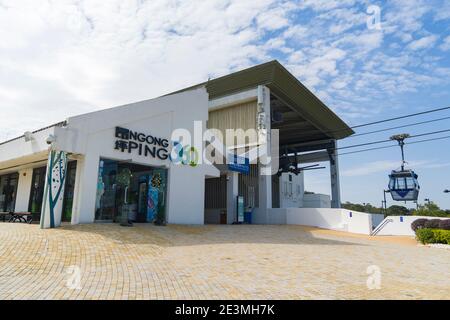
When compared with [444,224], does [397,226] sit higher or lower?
lower

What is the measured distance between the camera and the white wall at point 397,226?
2052 cm

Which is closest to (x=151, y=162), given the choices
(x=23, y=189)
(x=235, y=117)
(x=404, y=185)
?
(x=23, y=189)

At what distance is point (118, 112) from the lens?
50.9ft

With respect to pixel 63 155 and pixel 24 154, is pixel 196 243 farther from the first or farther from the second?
pixel 24 154

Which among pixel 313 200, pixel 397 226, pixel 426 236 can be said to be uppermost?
pixel 313 200

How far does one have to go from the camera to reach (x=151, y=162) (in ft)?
55.5

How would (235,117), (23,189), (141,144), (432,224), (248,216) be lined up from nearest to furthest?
(141,144), (432,224), (23,189), (248,216), (235,117)

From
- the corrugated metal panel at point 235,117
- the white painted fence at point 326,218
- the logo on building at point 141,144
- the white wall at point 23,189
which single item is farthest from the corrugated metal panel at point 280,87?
the white wall at point 23,189

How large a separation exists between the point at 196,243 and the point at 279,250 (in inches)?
122

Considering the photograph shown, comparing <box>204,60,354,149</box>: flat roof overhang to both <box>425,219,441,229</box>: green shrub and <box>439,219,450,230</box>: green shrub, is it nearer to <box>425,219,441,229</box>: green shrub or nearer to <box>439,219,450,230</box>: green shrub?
Result: <box>425,219,441,229</box>: green shrub

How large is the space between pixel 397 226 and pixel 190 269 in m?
18.0

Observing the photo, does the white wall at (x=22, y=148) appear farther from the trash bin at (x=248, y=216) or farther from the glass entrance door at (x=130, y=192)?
the trash bin at (x=248, y=216)

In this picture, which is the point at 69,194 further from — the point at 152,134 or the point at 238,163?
the point at 238,163

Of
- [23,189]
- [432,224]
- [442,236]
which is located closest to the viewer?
[442,236]
